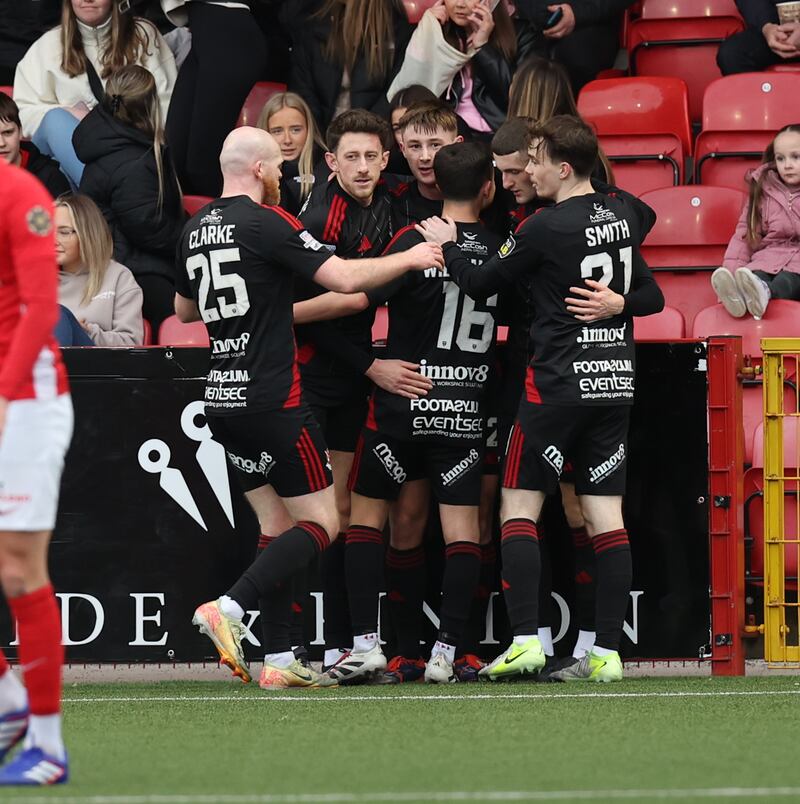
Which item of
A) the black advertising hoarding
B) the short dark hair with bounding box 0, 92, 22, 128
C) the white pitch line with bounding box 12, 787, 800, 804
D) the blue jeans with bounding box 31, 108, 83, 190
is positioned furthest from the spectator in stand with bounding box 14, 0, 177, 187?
the white pitch line with bounding box 12, 787, 800, 804

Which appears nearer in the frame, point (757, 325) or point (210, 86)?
point (757, 325)

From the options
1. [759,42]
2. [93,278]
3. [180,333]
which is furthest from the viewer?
[759,42]

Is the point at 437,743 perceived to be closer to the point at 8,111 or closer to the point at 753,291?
the point at 753,291

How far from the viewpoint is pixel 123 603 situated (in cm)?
696

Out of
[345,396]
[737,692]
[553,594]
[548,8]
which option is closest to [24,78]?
[548,8]

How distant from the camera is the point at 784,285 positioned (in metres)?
→ 8.38

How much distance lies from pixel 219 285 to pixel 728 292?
9.56 ft

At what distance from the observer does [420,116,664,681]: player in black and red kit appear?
20.7 feet

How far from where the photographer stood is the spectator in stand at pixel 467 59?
30.2 ft

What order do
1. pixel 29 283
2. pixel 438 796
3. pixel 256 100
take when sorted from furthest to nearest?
1. pixel 256 100
2. pixel 29 283
3. pixel 438 796

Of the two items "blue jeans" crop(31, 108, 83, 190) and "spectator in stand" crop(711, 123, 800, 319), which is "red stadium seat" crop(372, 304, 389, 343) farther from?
"blue jeans" crop(31, 108, 83, 190)

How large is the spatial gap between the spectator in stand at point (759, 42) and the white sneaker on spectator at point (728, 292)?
257 centimetres

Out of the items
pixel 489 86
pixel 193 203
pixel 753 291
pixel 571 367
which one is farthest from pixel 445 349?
pixel 489 86

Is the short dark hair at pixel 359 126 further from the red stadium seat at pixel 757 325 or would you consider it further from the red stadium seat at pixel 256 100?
the red stadium seat at pixel 256 100
